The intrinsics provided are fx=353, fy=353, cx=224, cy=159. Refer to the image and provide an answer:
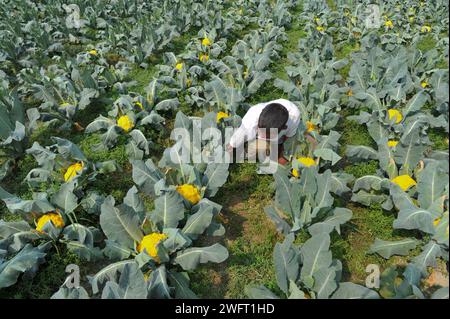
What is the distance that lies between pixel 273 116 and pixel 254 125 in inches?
19.0

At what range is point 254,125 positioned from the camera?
4.59 meters

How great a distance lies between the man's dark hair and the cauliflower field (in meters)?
0.52

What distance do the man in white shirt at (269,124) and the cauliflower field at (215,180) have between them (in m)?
0.26

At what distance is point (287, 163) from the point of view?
4668 mm

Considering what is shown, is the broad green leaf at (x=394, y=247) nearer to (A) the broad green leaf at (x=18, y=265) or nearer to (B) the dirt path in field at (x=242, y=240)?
(B) the dirt path in field at (x=242, y=240)

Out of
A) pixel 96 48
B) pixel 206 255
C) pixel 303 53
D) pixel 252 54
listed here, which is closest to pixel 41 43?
pixel 96 48

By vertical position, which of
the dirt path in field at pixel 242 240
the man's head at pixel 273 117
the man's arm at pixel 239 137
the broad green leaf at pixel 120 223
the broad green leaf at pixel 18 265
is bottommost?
the dirt path in field at pixel 242 240

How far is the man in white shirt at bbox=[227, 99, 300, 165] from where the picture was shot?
4.16 metres

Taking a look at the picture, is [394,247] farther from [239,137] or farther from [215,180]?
[239,137]

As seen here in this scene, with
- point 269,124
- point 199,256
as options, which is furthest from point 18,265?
point 269,124

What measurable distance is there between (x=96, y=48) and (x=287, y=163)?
18.3 ft

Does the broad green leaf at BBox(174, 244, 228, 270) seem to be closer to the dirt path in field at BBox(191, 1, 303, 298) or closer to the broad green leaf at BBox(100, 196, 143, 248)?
the dirt path in field at BBox(191, 1, 303, 298)

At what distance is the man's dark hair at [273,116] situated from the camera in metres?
4.14

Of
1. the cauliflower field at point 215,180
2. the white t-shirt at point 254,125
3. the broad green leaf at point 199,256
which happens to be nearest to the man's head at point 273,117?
the white t-shirt at point 254,125
